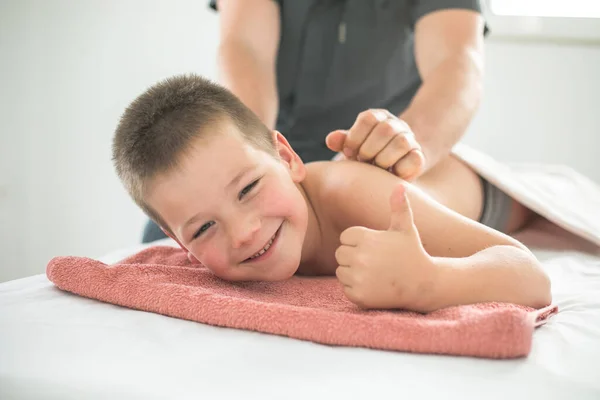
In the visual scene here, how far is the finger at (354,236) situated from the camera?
27.1 inches

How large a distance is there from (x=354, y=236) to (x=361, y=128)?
10.7 inches

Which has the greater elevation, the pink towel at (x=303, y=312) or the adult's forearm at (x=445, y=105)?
the adult's forearm at (x=445, y=105)

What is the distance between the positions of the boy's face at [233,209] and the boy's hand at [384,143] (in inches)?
5.8

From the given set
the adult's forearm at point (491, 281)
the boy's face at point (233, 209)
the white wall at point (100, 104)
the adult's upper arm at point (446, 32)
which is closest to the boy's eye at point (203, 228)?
the boy's face at point (233, 209)

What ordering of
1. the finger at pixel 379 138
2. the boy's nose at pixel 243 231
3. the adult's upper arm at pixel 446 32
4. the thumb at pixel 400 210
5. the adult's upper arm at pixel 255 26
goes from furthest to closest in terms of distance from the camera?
the adult's upper arm at pixel 255 26 → the adult's upper arm at pixel 446 32 → the finger at pixel 379 138 → the boy's nose at pixel 243 231 → the thumb at pixel 400 210

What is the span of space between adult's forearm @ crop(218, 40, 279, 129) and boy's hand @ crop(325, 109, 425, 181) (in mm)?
437

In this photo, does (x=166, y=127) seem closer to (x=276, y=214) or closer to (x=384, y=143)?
(x=276, y=214)

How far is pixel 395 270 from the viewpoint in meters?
0.65

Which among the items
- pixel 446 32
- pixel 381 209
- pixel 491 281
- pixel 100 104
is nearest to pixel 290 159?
pixel 381 209

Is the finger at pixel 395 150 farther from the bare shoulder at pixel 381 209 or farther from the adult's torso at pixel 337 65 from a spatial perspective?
the adult's torso at pixel 337 65

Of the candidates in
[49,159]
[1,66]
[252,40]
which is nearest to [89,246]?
[49,159]

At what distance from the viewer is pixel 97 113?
7.60 ft

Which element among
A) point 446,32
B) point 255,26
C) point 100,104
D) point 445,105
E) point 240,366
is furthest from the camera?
point 100,104

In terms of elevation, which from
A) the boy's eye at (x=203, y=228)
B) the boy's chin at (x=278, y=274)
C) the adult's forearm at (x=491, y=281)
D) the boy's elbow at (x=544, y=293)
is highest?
the boy's eye at (x=203, y=228)
